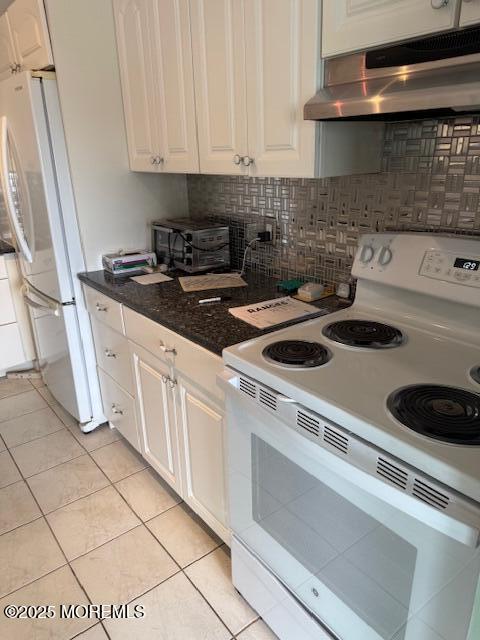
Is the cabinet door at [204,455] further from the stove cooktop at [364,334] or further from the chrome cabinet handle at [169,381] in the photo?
the stove cooktop at [364,334]

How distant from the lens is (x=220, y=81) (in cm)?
153

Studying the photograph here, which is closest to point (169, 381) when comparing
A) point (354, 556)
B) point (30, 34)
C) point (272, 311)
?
point (272, 311)

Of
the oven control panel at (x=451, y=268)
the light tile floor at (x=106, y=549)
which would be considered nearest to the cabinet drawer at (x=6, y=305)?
the light tile floor at (x=106, y=549)

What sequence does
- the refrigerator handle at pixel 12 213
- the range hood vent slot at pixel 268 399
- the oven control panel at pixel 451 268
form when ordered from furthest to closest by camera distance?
the refrigerator handle at pixel 12 213
the oven control panel at pixel 451 268
the range hood vent slot at pixel 268 399

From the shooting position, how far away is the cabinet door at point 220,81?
1.43 meters

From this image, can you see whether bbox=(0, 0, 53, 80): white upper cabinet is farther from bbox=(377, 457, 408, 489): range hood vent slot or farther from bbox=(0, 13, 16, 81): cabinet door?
bbox=(377, 457, 408, 489): range hood vent slot

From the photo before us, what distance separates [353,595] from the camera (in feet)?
3.38

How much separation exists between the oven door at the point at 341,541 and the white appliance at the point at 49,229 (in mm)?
1283

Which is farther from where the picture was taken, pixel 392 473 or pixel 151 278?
pixel 151 278

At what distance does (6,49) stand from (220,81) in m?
1.40

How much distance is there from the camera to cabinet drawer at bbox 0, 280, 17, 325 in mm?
2931

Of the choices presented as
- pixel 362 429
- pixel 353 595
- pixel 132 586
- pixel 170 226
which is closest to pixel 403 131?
pixel 362 429

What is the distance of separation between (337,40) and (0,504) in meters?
2.18

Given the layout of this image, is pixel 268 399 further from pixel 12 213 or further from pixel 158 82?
pixel 12 213
